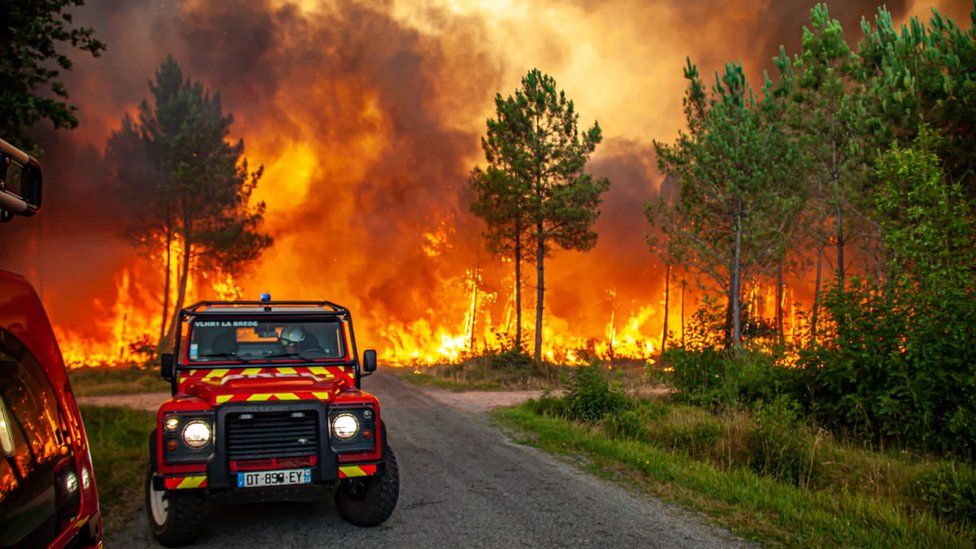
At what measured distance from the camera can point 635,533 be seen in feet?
20.9

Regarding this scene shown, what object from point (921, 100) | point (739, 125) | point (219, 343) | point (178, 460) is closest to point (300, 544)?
point (178, 460)

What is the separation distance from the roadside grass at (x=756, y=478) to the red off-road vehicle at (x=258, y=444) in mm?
3865

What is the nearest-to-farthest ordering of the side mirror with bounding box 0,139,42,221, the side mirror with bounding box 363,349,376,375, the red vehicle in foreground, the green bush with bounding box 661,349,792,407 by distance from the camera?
the red vehicle in foreground → the side mirror with bounding box 0,139,42,221 → the side mirror with bounding box 363,349,376,375 → the green bush with bounding box 661,349,792,407

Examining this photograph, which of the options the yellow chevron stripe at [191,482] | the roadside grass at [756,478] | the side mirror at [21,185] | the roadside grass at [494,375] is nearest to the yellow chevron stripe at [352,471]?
the yellow chevron stripe at [191,482]

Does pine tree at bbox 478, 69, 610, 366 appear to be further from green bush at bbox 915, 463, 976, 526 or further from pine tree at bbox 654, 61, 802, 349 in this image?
green bush at bbox 915, 463, 976, 526

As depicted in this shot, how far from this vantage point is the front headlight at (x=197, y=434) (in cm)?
567

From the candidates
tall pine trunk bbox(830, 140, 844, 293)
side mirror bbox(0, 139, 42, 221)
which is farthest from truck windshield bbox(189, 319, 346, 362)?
tall pine trunk bbox(830, 140, 844, 293)

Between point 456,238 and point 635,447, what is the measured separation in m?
36.8

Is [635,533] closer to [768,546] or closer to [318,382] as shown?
[768,546]

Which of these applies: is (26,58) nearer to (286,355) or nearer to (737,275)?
(286,355)

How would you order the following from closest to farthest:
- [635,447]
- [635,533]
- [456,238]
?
[635,533], [635,447], [456,238]

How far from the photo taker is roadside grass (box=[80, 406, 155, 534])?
725 centimetres

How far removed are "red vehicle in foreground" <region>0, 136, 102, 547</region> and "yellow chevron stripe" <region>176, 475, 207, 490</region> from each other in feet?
8.53

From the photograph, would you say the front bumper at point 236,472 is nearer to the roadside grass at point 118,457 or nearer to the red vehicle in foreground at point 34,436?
the roadside grass at point 118,457
